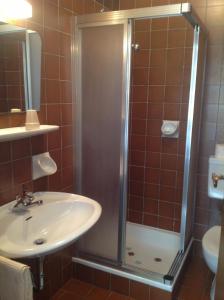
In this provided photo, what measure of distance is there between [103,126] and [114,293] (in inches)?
49.6

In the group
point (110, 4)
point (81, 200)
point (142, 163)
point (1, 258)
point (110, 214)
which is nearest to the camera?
point (1, 258)

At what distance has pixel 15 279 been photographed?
119cm

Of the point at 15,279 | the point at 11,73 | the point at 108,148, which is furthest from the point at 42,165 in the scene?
the point at 15,279

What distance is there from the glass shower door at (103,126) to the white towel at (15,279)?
1.03 meters

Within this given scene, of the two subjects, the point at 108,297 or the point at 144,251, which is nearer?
the point at 108,297

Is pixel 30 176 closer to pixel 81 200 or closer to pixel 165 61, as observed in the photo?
pixel 81 200

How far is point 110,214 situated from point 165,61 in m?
1.44

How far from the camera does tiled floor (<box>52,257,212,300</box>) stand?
6.98ft

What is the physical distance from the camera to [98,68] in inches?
79.4

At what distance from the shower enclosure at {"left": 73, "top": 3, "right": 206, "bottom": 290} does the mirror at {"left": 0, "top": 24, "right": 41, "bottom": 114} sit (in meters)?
0.42

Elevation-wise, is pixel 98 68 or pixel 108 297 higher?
pixel 98 68

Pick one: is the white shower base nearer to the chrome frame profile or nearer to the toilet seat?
the chrome frame profile

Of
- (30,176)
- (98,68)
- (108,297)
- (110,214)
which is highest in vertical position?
(98,68)

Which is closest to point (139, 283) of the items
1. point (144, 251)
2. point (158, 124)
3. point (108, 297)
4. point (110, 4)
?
point (108, 297)
